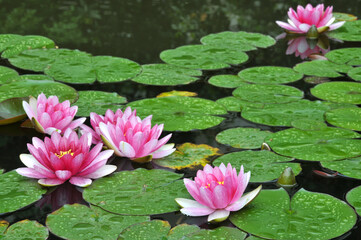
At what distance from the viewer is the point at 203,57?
13.9ft

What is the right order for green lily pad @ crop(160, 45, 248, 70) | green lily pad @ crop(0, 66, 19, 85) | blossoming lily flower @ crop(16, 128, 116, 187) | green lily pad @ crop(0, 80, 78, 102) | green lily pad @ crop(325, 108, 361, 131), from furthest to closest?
1. green lily pad @ crop(160, 45, 248, 70)
2. green lily pad @ crop(0, 66, 19, 85)
3. green lily pad @ crop(0, 80, 78, 102)
4. green lily pad @ crop(325, 108, 361, 131)
5. blossoming lily flower @ crop(16, 128, 116, 187)

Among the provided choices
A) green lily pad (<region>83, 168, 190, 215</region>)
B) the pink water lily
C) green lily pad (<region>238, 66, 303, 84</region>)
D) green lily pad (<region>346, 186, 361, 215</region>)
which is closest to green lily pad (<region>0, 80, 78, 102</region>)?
green lily pad (<region>83, 168, 190, 215</region>)

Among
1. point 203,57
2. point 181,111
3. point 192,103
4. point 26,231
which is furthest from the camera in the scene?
point 203,57

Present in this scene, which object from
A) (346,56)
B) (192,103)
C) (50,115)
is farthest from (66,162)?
(346,56)

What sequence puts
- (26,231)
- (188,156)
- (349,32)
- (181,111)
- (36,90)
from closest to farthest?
1. (26,231)
2. (188,156)
3. (181,111)
4. (36,90)
5. (349,32)

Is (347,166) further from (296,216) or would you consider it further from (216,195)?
(216,195)

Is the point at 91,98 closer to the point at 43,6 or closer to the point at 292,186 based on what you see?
the point at 292,186

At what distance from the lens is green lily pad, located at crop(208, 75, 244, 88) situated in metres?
3.71

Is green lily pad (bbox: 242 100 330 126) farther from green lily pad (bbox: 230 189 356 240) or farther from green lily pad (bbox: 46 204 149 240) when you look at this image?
green lily pad (bbox: 46 204 149 240)

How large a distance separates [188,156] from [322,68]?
67.3 inches

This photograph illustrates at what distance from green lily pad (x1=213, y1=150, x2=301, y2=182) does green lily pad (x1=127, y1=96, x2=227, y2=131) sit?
0.43 metres

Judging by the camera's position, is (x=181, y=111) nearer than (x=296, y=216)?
No

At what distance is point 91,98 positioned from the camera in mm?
3439

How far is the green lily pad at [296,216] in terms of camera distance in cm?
207
